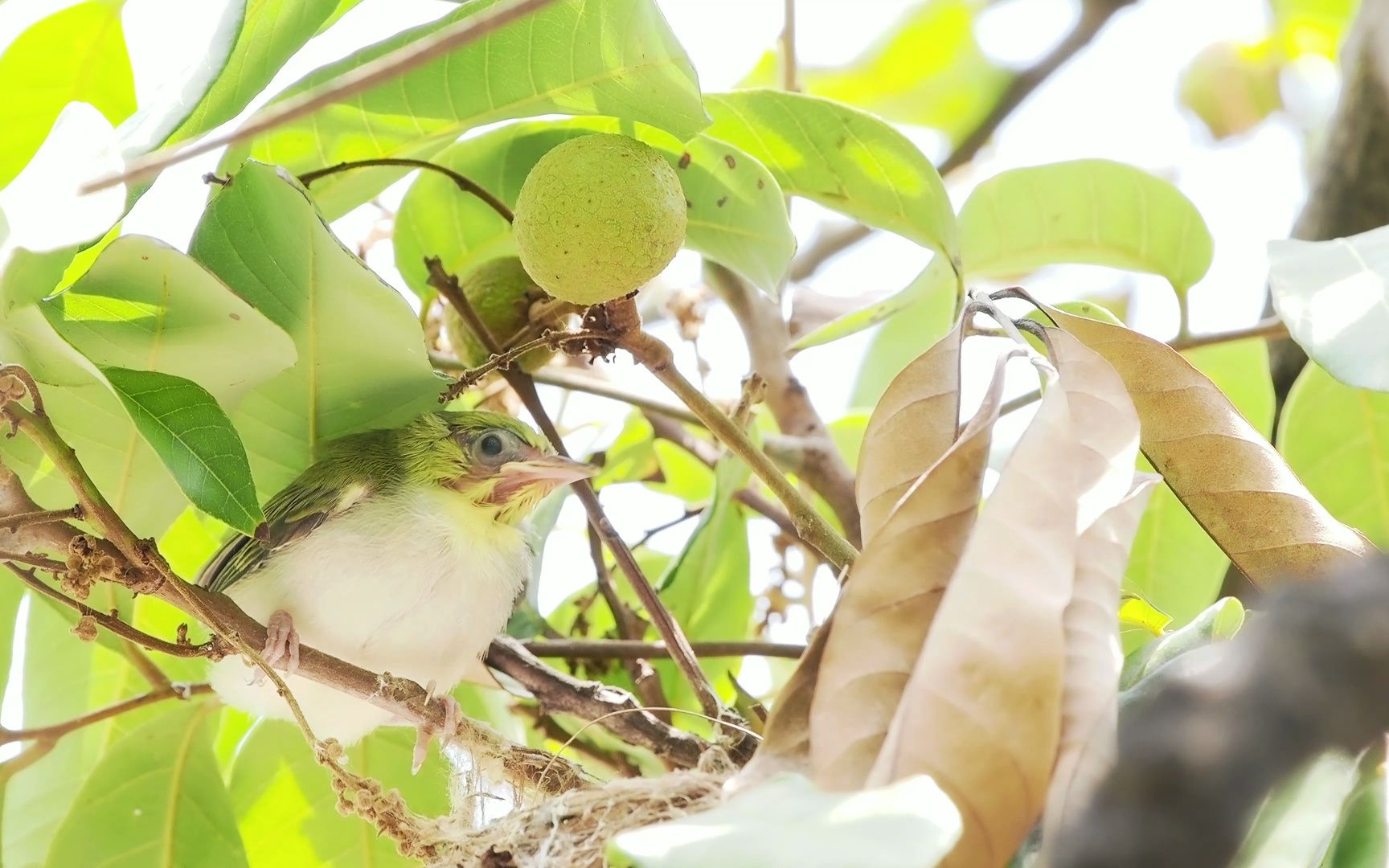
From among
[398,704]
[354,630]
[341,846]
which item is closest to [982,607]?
[398,704]

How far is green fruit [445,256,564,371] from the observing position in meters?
1.96

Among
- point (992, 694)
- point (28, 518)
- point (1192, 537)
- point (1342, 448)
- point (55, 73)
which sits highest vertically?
point (55, 73)

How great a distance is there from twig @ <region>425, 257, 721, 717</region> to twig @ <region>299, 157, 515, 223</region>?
0.12m

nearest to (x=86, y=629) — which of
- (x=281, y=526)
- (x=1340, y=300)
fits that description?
(x=281, y=526)

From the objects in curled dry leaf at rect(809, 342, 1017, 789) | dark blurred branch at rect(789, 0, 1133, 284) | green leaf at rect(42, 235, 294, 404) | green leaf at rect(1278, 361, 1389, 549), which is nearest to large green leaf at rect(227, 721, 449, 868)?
green leaf at rect(42, 235, 294, 404)

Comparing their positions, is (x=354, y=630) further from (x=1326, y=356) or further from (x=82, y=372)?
(x=1326, y=356)

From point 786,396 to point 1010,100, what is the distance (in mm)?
2075

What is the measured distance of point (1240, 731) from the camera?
74cm

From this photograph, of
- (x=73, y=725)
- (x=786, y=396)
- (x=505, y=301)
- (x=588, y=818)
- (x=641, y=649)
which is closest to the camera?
(x=588, y=818)

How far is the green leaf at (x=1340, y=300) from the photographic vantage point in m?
1.19

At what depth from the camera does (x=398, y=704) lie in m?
1.74

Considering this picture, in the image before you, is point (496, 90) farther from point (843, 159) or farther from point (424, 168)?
point (843, 159)

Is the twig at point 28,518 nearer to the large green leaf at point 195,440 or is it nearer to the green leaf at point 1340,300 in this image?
the large green leaf at point 195,440

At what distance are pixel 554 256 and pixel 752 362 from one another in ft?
4.09
